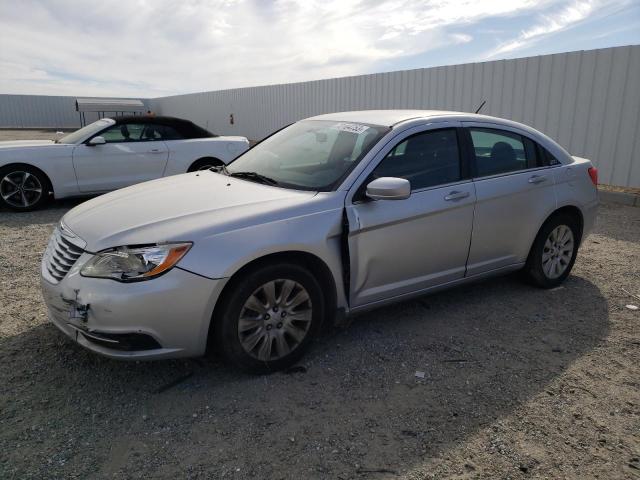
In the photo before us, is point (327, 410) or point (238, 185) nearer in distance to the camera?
point (327, 410)

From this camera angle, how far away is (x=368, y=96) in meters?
14.2

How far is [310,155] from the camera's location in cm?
382

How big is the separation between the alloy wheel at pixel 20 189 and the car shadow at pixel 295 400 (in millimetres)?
4795

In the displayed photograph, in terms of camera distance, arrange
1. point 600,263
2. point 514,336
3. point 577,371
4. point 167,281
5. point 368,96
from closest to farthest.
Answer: point 167,281 < point 577,371 < point 514,336 < point 600,263 < point 368,96

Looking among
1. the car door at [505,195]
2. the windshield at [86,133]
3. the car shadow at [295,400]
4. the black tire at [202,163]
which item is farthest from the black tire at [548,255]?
the windshield at [86,133]

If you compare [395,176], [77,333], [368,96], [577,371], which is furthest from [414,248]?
[368,96]

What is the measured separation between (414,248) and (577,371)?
52.2 inches

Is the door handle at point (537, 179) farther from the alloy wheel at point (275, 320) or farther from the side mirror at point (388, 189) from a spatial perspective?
the alloy wheel at point (275, 320)

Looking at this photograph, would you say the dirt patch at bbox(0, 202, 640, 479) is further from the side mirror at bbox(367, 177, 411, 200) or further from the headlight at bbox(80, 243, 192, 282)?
the side mirror at bbox(367, 177, 411, 200)

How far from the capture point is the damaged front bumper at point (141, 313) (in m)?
2.66

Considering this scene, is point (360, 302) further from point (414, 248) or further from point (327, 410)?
point (327, 410)

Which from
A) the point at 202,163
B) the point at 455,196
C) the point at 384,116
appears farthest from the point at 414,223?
the point at 202,163

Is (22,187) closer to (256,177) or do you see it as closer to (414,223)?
(256,177)

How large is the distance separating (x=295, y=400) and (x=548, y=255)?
2915mm
